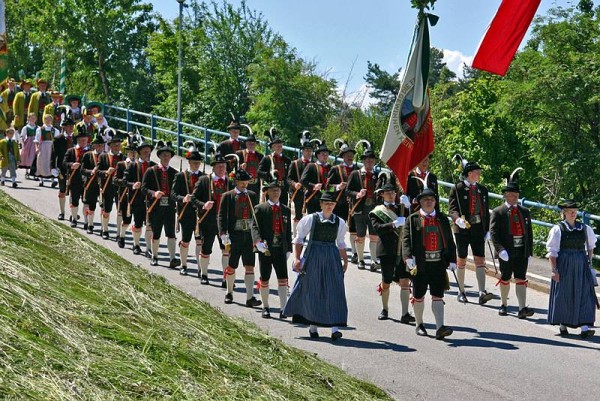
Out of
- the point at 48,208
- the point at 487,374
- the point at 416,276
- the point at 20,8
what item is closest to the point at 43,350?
the point at 487,374

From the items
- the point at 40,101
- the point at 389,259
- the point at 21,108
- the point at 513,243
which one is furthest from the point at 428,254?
the point at 21,108

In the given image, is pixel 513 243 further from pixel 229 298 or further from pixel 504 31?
pixel 229 298

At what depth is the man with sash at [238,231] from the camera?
648 inches

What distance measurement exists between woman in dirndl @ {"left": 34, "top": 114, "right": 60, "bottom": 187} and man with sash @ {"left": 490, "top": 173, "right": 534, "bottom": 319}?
12.9m

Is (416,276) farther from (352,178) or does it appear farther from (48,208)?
(48,208)

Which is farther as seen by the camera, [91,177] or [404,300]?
[91,177]

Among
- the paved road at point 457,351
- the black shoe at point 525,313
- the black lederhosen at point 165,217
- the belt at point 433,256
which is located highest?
the black lederhosen at point 165,217

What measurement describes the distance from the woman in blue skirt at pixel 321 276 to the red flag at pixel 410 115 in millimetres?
1505

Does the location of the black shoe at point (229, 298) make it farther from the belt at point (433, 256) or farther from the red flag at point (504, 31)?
the red flag at point (504, 31)

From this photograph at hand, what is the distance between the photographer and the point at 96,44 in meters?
38.8

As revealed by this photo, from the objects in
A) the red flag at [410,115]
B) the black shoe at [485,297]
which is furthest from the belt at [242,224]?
the black shoe at [485,297]

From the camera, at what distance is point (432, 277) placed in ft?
49.4

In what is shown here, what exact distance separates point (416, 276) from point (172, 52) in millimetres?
26169

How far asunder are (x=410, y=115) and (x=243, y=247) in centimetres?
288
